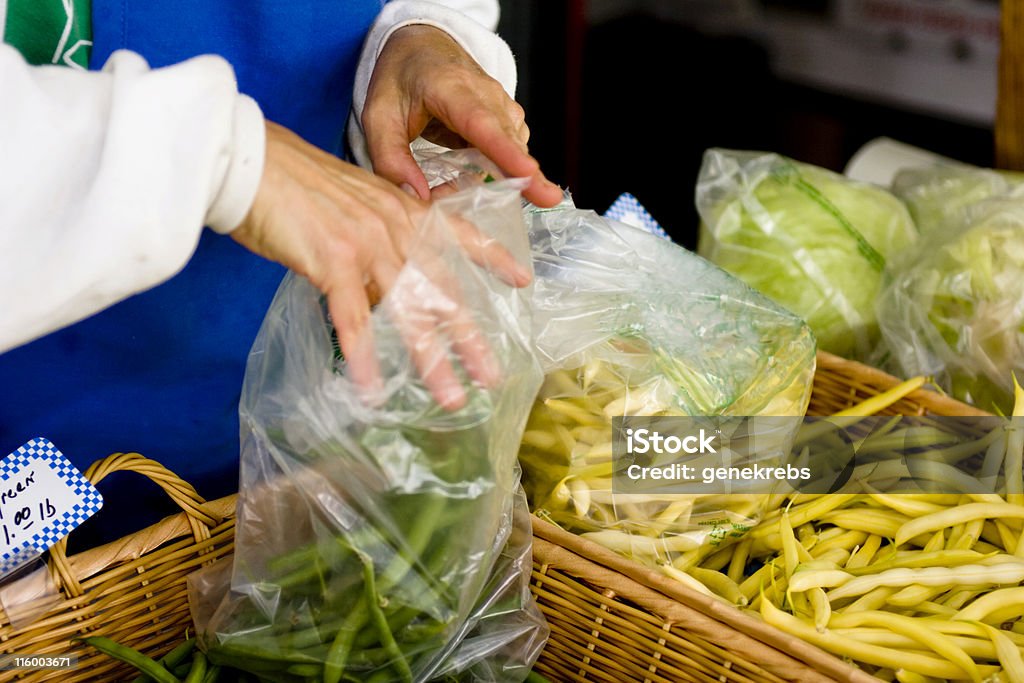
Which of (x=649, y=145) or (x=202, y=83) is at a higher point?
(x=202, y=83)

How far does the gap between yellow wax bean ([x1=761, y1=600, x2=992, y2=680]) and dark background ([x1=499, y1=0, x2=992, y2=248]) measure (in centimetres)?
222

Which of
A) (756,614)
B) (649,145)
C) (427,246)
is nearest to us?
(427,246)

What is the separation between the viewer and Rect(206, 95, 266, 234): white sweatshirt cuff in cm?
72

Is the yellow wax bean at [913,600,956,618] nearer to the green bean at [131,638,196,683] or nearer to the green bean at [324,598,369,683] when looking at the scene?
the green bean at [324,598,369,683]

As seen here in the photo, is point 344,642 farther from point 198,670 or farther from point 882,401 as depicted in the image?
point 882,401

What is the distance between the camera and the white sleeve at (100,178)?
68 cm

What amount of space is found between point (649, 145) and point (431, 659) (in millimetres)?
2935

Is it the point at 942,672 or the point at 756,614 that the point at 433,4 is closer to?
the point at 756,614

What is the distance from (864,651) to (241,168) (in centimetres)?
76

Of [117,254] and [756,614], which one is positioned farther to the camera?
[756,614]

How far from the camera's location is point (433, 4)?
1.19m

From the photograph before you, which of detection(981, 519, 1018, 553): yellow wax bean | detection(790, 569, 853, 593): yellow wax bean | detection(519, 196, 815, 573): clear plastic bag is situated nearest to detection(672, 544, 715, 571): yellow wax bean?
detection(519, 196, 815, 573): clear plastic bag

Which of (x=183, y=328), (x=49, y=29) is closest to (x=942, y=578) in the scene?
(x=183, y=328)

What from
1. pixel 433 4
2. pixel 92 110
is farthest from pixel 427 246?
pixel 433 4
